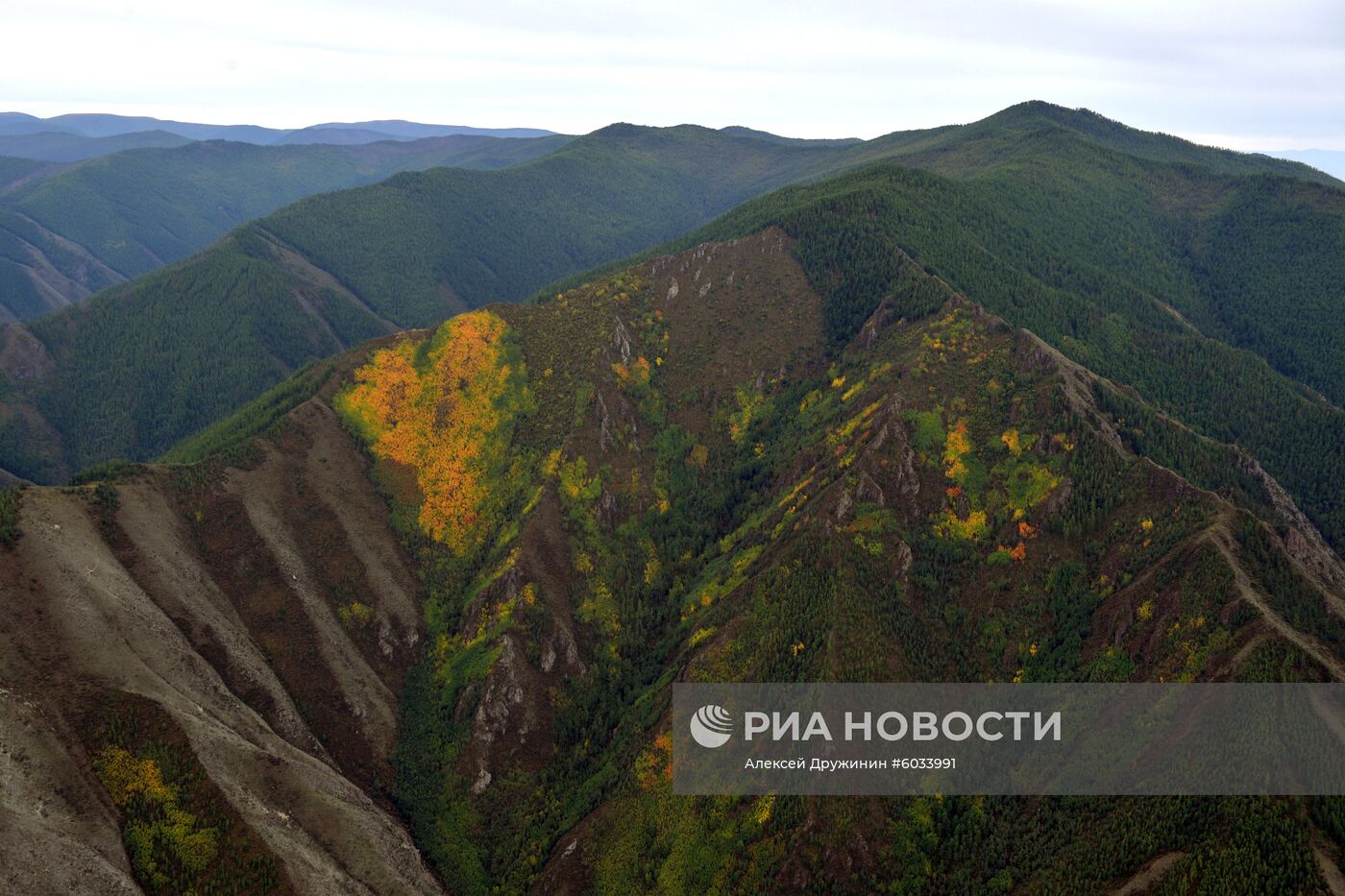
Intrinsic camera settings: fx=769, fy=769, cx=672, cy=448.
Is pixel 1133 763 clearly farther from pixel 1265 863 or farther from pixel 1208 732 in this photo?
pixel 1265 863

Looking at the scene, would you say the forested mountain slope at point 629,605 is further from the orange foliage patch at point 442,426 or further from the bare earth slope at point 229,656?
the orange foliage patch at point 442,426

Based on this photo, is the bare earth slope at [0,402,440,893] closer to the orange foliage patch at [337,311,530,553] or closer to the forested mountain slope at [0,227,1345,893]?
the forested mountain slope at [0,227,1345,893]

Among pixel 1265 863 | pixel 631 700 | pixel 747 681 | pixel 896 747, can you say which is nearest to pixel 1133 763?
pixel 1265 863

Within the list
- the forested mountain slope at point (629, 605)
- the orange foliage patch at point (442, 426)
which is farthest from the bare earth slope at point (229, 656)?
the orange foliage patch at point (442, 426)
